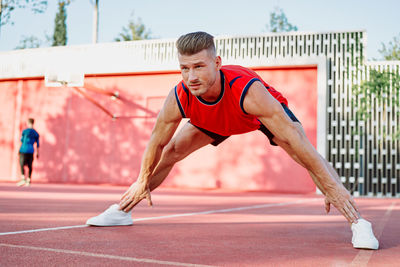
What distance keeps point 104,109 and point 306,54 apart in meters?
6.54

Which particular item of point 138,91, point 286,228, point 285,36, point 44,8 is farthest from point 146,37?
point 286,228

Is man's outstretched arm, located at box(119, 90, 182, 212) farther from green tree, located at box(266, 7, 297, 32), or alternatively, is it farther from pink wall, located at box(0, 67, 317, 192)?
green tree, located at box(266, 7, 297, 32)

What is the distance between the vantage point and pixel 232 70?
9.59ft

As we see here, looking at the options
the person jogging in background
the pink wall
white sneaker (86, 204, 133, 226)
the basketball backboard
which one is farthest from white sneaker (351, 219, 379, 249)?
the basketball backboard

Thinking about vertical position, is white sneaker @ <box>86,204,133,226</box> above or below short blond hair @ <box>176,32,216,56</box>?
below

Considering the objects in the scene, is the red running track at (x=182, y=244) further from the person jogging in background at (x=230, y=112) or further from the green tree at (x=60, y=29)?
the green tree at (x=60, y=29)

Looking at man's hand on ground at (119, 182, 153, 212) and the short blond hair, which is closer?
the short blond hair

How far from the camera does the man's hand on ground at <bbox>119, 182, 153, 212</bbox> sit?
10.5 feet

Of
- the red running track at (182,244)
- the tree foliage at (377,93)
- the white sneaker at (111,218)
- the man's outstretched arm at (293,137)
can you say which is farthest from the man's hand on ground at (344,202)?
the tree foliage at (377,93)

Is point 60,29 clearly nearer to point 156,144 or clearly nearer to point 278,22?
point 278,22

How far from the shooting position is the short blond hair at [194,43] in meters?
2.63

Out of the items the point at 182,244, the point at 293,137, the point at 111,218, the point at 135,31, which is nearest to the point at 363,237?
the point at 293,137

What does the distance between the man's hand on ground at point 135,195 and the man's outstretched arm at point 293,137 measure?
37.4 inches

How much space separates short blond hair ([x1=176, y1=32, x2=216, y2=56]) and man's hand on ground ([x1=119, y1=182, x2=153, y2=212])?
104 centimetres
